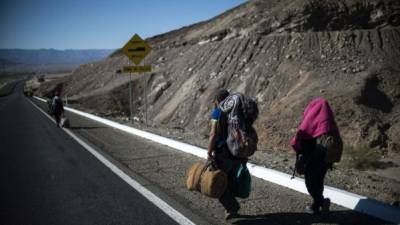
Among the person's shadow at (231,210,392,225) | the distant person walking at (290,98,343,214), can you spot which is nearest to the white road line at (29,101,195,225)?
the person's shadow at (231,210,392,225)

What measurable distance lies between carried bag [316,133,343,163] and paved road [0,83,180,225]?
83.8 inches

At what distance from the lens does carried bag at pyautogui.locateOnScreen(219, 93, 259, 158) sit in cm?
536

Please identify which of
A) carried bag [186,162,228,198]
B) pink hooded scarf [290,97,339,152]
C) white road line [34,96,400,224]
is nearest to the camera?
pink hooded scarf [290,97,339,152]

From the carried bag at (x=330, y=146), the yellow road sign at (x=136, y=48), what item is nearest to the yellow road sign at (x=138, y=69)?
the yellow road sign at (x=136, y=48)

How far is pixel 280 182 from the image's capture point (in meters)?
7.72

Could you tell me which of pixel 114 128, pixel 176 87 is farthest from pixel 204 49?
pixel 114 128

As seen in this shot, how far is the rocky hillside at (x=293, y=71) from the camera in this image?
15094mm

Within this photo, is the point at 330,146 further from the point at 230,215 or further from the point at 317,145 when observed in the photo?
the point at 230,215

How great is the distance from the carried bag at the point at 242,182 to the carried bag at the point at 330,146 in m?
0.99

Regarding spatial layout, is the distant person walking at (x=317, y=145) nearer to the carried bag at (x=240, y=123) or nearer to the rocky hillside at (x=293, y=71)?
the carried bag at (x=240, y=123)

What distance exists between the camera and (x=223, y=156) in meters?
5.61

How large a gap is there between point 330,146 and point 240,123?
1.12 meters

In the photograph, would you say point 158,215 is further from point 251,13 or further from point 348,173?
point 251,13

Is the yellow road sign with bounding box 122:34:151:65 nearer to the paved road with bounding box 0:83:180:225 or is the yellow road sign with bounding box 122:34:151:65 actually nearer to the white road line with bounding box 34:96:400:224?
the paved road with bounding box 0:83:180:225
